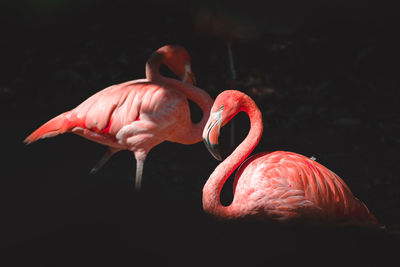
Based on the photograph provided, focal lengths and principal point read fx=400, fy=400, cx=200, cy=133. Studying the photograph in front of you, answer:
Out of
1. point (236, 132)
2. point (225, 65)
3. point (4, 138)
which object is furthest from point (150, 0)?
point (4, 138)

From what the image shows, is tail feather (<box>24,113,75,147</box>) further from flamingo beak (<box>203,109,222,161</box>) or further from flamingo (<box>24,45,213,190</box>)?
flamingo beak (<box>203,109,222,161</box>)

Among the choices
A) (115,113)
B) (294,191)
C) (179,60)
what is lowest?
(294,191)

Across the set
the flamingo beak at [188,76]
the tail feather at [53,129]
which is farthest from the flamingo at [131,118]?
the flamingo beak at [188,76]

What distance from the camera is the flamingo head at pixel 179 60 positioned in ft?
9.37

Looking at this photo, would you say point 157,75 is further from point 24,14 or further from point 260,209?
point 24,14

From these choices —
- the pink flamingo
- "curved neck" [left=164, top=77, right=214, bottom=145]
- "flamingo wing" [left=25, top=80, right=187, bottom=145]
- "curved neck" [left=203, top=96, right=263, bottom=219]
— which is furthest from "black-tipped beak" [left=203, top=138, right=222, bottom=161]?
"curved neck" [left=164, top=77, right=214, bottom=145]

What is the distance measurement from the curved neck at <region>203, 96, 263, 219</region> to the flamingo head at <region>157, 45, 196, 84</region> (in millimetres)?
966

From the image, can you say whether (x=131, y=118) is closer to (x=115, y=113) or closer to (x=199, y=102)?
(x=115, y=113)

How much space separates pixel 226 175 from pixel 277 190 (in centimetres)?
28

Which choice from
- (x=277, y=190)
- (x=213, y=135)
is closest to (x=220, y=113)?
(x=213, y=135)

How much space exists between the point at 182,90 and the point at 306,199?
133 centimetres

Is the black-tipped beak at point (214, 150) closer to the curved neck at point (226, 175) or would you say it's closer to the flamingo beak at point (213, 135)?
the flamingo beak at point (213, 135)

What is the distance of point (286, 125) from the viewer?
3857 mm

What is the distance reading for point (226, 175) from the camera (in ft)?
6.55
